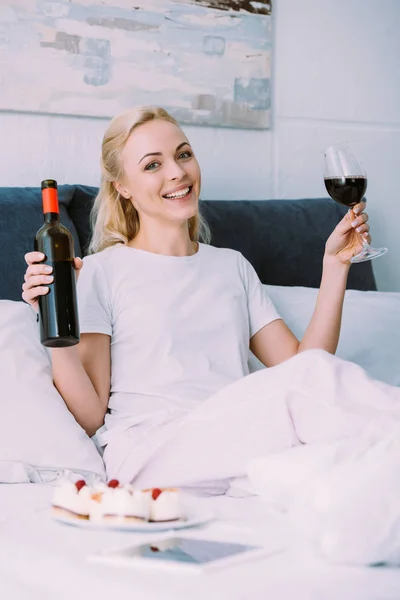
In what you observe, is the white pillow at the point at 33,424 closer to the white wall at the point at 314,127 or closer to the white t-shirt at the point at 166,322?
the white t-shirt at the point at 166,322

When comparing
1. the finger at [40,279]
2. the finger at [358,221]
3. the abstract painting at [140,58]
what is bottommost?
the finger at [40,279]

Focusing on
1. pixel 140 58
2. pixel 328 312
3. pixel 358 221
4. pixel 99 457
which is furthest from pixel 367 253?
pixel 140 58

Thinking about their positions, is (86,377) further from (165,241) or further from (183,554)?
(183,554)

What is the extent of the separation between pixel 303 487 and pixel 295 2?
2455mm

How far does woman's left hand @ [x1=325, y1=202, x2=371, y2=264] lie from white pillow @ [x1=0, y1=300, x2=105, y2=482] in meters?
0.75

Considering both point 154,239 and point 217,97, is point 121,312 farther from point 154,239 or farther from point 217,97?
point 217,97

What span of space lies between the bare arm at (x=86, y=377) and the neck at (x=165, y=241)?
1.01 feet

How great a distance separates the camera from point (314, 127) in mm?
3225

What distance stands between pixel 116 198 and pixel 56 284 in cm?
78

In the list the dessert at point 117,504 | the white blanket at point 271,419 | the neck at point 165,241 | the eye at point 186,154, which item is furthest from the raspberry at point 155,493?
the eye at point 186,154

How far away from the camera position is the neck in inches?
88.7

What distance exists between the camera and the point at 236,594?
94 centimetres

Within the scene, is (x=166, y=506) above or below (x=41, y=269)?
below

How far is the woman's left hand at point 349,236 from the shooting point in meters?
2.09
